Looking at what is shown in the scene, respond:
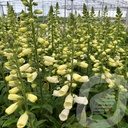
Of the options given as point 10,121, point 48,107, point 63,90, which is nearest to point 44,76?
point 48,107

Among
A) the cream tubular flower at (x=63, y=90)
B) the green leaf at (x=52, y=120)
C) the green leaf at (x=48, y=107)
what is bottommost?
the green leaf at (x=52, y=120)

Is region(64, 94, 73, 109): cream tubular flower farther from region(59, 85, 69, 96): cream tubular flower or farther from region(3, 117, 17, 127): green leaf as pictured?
region(3, 117, 17, 127): green leaf

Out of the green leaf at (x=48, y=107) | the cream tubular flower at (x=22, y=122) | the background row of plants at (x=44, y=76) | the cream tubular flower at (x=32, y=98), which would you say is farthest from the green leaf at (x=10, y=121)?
the cream tubular flower at (x=32, y=98)

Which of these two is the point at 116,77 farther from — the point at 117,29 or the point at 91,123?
the point at 117,29

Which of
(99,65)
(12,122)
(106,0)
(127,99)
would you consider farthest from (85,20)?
(106,0)

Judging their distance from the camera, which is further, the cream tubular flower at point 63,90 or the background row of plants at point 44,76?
the cream tubular flower at point 63,90

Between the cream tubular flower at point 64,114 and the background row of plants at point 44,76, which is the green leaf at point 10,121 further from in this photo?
the cream tubular flower at point 64,114

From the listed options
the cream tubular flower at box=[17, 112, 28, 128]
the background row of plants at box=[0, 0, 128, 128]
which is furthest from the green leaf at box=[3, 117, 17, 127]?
the cream tubular flower at box=[17, 112, 28, 128]
